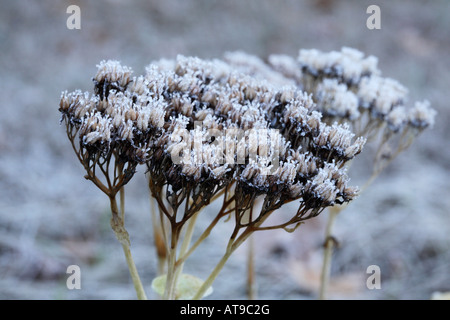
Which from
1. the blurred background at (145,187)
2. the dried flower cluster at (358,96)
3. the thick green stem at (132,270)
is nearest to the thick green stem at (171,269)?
the thick green stem at (132,270)

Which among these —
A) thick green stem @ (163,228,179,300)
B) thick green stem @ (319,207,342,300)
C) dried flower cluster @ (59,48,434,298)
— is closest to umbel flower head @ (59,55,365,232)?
dried flower cluster @ (59,48,434,298)

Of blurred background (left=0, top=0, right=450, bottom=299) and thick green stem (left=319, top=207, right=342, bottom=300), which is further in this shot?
blurred background (left=0, top=0, right=450, bottom=299)

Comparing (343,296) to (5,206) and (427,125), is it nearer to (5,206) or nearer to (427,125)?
(427,125)

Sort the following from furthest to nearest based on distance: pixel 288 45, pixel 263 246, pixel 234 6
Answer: pixel 234 6 < pixel 288 45 < pixel 263 246

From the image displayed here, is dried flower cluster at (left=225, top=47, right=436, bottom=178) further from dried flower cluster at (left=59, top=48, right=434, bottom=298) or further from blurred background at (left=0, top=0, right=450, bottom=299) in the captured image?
blurred background at (left=0, top=0, right=450, bottom=299)

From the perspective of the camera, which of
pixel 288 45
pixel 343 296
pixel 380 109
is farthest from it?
pixel 288 45

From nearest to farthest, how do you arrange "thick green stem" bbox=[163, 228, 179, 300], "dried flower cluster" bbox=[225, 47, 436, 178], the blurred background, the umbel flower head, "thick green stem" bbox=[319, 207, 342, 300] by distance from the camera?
the umbel flower head, "thick green stem" bbox=[163, 228, 179, 300], "dried flower cluster" bbox=[225, 47, 436, 178], "thick green stem" bbox=[319, 207, 342, 300], the blurred background
